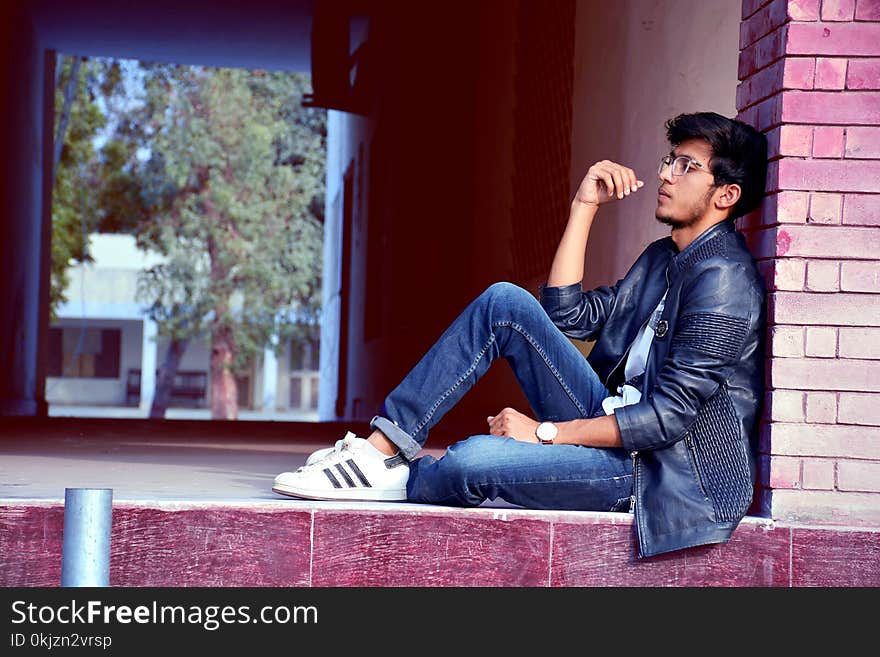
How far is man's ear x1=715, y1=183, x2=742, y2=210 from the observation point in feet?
10.5

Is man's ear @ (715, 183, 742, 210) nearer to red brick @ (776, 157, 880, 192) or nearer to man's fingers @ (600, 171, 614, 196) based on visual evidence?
red brick @ (776, 157, 880, 192)

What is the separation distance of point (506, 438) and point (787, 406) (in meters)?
0.70

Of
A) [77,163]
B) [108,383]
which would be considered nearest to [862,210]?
[77,163]

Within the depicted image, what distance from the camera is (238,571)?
3.07 metres

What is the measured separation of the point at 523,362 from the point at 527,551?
0.50 metres

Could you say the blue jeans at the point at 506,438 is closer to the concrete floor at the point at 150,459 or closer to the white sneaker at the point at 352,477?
the white sneaker at the point at 352,477

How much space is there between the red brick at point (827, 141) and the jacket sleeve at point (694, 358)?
0.38 meters

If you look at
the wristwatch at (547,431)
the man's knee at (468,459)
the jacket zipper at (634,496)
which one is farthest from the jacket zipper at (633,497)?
the man's knee at (468,459)

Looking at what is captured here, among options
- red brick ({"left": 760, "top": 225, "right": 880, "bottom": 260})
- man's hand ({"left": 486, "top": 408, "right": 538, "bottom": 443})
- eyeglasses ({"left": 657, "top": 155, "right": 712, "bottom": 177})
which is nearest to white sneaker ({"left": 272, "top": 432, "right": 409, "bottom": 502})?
man's hand ({"left": 486, "top": 408, "right": 538, "bottom": 443})

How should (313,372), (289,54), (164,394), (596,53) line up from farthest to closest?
(313,372) → (164,394) → (289,54) → (596,53)

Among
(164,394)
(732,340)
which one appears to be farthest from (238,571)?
(164,394)

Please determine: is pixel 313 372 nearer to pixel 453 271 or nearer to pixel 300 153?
pixel 300 153

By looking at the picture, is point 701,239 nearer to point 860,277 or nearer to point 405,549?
point 860,277

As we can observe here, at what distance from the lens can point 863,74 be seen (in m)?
3.16
